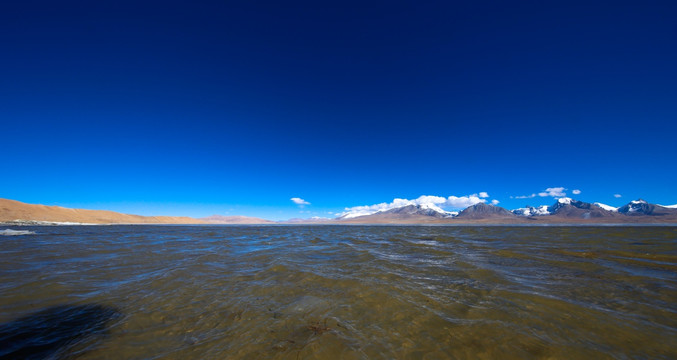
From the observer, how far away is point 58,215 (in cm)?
6656

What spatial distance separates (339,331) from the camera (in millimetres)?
3311

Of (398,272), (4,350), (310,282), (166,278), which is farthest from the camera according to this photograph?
(398,272)

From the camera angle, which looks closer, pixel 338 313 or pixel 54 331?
pixel 54 331

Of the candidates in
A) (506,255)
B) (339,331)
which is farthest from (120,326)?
(506,255)

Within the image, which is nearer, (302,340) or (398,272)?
(302,340)

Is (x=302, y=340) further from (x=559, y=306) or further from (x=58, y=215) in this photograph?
(x=58, y=215)

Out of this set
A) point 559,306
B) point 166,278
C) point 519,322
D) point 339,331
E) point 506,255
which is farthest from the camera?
point 506,255

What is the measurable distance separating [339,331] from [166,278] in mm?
5565

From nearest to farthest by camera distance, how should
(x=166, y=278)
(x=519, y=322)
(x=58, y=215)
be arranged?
(x=519, y=322), (x=166, y=278), (x=58, y=215)

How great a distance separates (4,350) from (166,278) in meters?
3.44

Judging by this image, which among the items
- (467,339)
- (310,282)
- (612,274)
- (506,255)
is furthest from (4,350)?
(506,255)

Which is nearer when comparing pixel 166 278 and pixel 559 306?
pixel 559 306

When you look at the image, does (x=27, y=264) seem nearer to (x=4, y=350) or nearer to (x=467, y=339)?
(x=4, y=350)

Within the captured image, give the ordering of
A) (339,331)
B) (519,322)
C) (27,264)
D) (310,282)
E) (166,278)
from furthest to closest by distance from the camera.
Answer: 1. (27,264)
2. (166,278)
3. (310,282)
4. (519,322)
5. (339,331)
